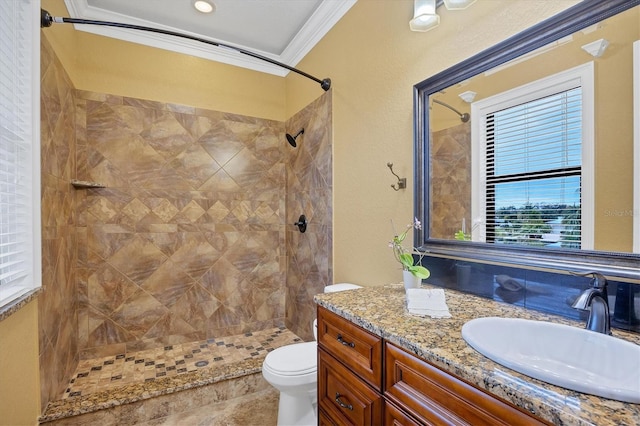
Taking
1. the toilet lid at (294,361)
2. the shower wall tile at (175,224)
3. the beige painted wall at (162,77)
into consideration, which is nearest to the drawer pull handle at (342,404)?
the toilet lid at (294,361)

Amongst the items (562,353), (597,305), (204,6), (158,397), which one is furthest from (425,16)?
(158,397)

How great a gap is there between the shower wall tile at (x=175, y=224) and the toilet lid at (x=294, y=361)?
4.26 feet

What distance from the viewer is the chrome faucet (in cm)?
86

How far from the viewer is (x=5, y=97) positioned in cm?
138

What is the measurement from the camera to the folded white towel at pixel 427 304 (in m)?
1.12

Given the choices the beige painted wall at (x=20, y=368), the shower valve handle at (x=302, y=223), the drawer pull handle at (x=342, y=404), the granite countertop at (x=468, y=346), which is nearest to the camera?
the granite countertop at (x=468, y=346)

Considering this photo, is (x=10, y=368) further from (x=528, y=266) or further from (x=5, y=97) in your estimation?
(x=528, y=266)

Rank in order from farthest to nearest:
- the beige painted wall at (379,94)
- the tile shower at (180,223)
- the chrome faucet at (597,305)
Answer: 1. the tile shower at (180,223)
2. the beige painted wall at (379,94)
3. the chrome faucet at (597,305)

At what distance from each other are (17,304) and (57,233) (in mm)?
797

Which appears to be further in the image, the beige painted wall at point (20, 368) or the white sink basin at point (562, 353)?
the beige painted wall at point (20, 368)

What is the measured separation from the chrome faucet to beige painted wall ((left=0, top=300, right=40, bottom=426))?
83.1 inches

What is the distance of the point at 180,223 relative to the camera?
2.86 m

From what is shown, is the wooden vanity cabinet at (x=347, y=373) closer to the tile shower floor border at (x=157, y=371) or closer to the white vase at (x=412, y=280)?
the white vase at (x=412, y=280)

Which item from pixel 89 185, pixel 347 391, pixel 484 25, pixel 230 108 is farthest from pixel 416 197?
pixel 89 185
